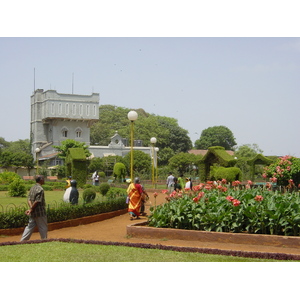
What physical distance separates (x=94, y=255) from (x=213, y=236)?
270 cm

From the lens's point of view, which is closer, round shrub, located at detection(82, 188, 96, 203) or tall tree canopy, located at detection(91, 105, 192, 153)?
round shrub, located at detection(82, 188, 96, 203)

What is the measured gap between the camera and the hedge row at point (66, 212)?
10492 mm

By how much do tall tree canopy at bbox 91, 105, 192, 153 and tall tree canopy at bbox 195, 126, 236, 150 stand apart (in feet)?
18.9

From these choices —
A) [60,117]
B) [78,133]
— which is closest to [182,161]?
[78,133]

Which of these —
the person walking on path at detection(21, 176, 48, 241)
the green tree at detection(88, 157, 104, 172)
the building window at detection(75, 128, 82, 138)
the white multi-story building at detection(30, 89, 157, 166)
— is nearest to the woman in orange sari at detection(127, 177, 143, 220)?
the person walking on path at detection(21, 176, 48, 241)

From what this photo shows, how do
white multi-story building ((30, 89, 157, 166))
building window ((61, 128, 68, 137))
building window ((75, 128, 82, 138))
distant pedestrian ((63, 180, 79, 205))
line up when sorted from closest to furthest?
distant pedestrian ((63, 180, 79, 205)) → white multi-story building ((30, 89, 157, 166)) → building window ((61, 128, 68, 137)) → building window ((75, 128, 82, 138))

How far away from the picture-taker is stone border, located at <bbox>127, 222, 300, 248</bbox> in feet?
25.7

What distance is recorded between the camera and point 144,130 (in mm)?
64250

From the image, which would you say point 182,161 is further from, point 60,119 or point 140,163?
point 60,119

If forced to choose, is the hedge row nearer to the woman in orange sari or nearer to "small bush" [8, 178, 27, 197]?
the woman in orange sari

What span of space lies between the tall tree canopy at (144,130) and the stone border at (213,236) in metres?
53.8

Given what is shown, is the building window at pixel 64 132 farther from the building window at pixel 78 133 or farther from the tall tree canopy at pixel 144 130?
the tall tree canopy at pixel 144 130

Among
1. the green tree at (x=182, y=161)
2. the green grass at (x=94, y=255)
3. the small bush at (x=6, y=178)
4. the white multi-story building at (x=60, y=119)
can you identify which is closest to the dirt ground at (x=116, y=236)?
the green grass at (x=94, y=255)

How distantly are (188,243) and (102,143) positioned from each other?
62.9 metres
